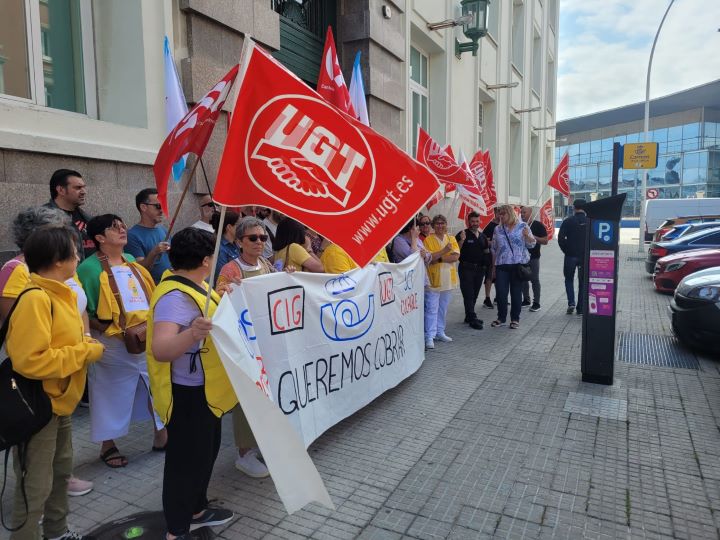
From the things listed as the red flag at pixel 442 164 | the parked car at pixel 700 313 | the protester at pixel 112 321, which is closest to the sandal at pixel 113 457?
the protester at pixel 112 321

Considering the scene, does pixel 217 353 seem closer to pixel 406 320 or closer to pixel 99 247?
pixel 99 247

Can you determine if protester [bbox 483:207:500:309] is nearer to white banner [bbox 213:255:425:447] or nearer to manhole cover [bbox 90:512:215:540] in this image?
white banner [bbox 213:255:425:447]

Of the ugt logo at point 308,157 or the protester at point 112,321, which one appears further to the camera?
the protester at point 112,321

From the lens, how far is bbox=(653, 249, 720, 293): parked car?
379 inches

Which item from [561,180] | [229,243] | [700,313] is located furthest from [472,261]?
[229,243]

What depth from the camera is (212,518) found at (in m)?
2.82

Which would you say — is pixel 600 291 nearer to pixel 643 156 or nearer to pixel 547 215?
pixel 547 215

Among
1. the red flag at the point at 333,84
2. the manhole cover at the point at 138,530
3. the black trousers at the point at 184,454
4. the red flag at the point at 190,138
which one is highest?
the red flag at the point at 333,84

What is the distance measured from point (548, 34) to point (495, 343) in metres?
25.5

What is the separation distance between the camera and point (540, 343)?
273 inches

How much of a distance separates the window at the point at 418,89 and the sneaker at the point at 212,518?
10.7 meters

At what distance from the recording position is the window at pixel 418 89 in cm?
1270

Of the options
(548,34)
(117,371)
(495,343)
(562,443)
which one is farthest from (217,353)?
(548,34)

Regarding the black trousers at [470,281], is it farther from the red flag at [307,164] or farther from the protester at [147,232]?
the red flag at [307,164]
